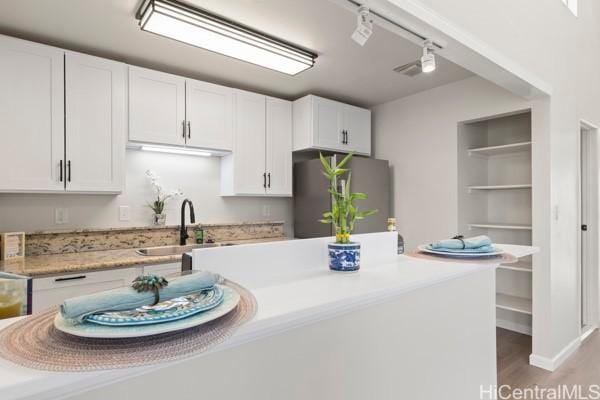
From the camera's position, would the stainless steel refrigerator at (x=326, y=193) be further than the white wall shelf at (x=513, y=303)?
Yes

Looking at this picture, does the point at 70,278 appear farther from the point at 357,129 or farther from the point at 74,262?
the point at 357,129

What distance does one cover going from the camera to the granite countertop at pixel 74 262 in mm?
2023

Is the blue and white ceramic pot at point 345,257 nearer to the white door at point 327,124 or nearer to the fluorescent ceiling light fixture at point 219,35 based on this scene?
the fluorescent ceiling light fixture at point 219,35

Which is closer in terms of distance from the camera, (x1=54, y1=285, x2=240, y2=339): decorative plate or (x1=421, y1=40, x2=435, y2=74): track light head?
(x1=54, y1=285, x2=240, y2=339): decorative plate

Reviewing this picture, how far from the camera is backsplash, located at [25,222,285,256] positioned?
2531mm

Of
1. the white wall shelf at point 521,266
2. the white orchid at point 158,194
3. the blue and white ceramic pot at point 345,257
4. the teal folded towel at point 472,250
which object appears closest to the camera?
the blue and white ceramic pot at point 345,257

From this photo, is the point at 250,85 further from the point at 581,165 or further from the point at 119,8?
the point at 581,165

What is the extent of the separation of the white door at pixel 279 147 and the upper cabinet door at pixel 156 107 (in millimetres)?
915

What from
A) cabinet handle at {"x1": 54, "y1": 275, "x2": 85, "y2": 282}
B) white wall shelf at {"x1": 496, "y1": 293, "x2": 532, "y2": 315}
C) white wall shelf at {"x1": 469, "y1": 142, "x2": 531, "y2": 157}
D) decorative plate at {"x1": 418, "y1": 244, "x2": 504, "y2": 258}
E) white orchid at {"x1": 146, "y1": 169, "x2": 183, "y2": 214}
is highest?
white wall shelf at {"x1": 469, "y1": 142, "x2": 531, "y2": 157}

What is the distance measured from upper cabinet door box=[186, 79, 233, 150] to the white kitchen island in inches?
81.2

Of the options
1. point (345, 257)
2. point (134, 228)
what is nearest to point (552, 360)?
point (345, 257)

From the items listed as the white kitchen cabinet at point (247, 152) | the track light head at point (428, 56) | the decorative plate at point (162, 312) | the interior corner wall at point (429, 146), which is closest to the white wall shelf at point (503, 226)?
the interior corner wall at point (429, 146)

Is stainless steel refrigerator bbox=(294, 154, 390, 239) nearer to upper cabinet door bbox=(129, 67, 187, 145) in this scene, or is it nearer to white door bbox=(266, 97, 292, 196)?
white door bbox=(266, 97, 292, 196)

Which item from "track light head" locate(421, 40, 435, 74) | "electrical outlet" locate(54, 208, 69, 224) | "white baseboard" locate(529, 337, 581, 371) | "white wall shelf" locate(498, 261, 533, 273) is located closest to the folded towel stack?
"track light head" locate(421, 40, 435, 74)
